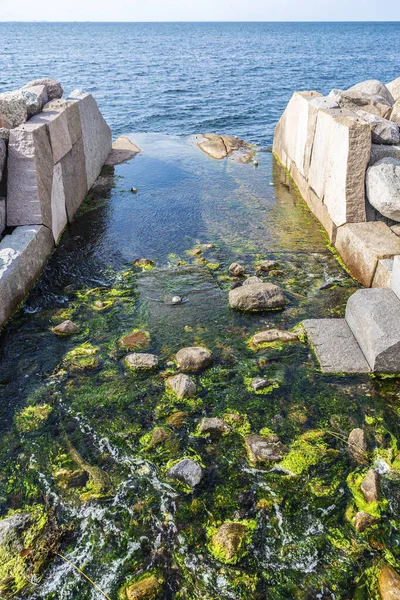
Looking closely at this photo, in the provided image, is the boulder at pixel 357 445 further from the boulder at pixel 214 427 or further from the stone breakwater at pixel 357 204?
the boulder at pixel 214 427

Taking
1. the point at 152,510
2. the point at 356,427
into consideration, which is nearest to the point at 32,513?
the point at 152,510

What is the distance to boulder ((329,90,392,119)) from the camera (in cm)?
949

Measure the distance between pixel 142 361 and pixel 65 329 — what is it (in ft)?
4.08

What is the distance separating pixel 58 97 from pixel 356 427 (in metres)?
9.35

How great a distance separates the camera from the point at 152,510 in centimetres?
361

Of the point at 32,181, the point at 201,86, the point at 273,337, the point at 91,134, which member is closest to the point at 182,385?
the point at 273,337

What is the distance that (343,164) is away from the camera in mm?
7469

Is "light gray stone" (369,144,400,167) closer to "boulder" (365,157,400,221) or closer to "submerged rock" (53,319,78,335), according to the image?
"boulder" (365,157,400,221)

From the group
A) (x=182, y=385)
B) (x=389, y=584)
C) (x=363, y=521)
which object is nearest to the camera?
(x=389, y=584)

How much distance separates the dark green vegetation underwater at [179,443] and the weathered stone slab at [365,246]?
25 centimetres

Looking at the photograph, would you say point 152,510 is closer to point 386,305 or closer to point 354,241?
point 386,305

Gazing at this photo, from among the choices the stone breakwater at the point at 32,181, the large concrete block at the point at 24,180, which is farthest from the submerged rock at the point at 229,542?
the large concrete block at the point at 24,180

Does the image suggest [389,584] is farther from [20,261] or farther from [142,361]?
[20,261]

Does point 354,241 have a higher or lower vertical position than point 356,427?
higher
